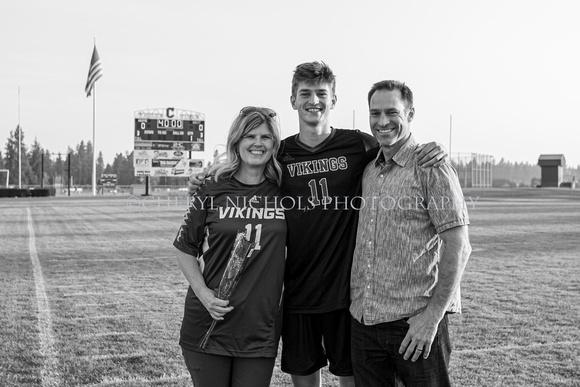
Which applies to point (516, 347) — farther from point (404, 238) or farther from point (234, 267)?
point (234, 267)

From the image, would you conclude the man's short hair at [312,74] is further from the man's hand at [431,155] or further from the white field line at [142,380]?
the white field line at [142,380]

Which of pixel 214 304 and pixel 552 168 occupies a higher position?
pixel 552 168

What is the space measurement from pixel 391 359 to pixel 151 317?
4.03m

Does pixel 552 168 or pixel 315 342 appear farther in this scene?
pixel 552 168

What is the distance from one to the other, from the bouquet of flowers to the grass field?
1.78 m

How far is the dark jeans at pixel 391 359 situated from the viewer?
104 inches

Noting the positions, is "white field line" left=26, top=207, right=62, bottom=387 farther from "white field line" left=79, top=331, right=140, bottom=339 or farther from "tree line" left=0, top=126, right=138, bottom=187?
"tree line" left=0, top=126, right=138, bottom=187

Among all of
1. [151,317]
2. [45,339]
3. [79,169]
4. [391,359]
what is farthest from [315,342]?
[79,169]

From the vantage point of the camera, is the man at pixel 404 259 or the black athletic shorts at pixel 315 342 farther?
the black athletic shorts at pixel 315 342

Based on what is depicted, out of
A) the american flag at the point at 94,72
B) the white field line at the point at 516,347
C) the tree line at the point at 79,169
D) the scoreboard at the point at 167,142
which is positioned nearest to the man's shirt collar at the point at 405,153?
the white field line at the point at 516,347

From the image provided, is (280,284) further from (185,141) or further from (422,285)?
(185,141)

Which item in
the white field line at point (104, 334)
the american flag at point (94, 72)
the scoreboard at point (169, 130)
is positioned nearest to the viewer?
the white field line at point (104, 334)

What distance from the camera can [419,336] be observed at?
2.58m

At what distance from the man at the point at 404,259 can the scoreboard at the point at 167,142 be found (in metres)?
41.0
